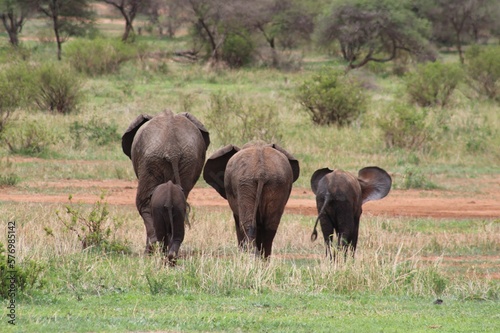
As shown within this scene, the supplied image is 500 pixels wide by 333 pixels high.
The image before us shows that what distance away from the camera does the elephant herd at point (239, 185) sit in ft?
33.5

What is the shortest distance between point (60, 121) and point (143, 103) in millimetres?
4721

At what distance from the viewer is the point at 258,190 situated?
33.1 ft

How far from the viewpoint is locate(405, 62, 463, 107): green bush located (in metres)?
28.2

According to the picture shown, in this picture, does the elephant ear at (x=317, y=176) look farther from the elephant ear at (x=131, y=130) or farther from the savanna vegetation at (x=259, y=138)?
the elephant ear at (x=131, y=130)

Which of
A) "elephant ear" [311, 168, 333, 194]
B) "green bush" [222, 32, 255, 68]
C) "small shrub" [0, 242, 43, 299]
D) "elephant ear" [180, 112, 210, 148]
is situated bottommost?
"green bush" [222, 32, 255, 68]

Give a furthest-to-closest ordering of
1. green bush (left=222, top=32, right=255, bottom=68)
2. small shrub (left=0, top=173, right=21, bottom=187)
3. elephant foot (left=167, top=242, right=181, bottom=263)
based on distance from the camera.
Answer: green bush (left=222, top=32, right=255, bottom=68)
small shrub (left=0, top=173, right=21, bottom=187)
elephant foot (left=167, top=242, right=181, bottom=263)

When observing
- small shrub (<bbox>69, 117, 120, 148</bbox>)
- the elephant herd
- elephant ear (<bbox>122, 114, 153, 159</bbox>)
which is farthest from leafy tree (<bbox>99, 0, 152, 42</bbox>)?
the elephant herd

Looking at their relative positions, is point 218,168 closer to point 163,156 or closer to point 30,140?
point 163,156

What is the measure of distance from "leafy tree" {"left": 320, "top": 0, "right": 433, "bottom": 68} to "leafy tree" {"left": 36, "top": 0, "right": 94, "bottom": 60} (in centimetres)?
1291

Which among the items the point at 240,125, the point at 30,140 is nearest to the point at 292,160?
the point at 30,140

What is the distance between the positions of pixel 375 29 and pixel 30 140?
23.0m

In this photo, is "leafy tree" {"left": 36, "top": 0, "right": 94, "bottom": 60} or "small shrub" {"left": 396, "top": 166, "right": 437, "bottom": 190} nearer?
"small shrub" {"left": 396, "top": 166, "right": 437, "bottom": 190}

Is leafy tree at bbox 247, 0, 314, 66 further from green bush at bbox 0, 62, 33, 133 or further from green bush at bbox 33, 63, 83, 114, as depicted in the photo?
green bush at bbox 0, 62, 33, 133

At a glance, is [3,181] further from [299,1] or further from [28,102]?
[299,1]
